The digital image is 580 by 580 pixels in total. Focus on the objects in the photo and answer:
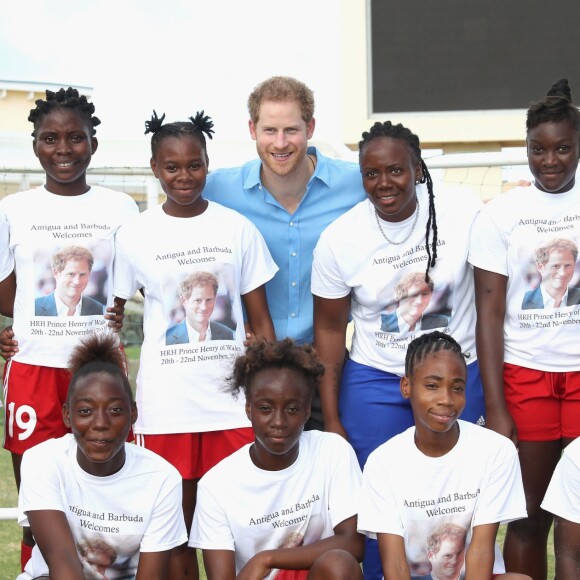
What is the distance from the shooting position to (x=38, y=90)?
628 inches

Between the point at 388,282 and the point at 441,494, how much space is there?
0.73 meters

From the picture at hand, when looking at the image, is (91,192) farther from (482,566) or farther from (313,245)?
(482,566)

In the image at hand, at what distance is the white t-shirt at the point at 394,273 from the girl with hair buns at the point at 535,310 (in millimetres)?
81

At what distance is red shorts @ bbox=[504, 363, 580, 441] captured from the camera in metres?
3.62

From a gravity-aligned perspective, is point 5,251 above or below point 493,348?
above

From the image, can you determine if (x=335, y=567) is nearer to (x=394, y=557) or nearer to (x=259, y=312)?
(x=394, y=557)

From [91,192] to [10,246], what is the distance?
338 millimetres

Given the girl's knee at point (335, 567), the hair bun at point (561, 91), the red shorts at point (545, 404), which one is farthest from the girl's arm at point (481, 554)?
the hair bun at point (561, 91)

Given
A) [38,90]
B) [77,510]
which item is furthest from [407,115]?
[38,90]

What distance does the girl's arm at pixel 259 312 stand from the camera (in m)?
3.86

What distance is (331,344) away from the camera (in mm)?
3844

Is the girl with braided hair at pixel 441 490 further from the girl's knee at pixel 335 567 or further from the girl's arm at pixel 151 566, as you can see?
the girl's arm at pixel 151 566

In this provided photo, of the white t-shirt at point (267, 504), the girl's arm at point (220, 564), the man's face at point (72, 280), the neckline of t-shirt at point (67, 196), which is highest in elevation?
the neckline of t-shirt at point (67, 196)

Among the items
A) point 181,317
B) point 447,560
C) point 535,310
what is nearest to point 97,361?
point 181,317
